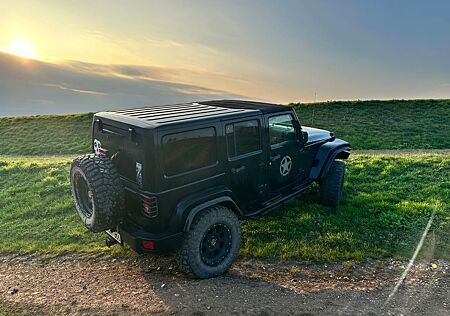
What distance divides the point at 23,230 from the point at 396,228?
291 inches

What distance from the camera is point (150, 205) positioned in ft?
14.9

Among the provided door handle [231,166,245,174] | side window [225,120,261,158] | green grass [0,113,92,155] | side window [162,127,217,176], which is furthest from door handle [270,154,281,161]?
green grass [0,113,92,155]

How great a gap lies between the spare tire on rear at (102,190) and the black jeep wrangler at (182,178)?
0.01 m

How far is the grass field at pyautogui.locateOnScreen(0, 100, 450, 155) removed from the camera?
17.7m

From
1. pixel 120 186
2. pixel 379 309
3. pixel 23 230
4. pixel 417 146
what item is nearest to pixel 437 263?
pixel 379 309

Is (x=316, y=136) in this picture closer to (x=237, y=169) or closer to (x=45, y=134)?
(x=237, y=169)

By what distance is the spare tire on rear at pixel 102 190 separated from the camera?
14.9ft

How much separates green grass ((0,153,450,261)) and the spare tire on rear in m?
1.47

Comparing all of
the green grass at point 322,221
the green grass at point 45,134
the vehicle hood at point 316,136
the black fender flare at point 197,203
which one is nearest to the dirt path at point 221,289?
the green grass at point 322,221

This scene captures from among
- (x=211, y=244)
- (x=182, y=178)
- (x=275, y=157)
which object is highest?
(x=275, y=157)

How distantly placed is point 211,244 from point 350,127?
1706 centimetres

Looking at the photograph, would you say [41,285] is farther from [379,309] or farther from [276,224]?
[379,309]

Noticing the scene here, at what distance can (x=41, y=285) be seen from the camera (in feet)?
17.1

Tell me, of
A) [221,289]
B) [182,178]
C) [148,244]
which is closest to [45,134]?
[148,244]
